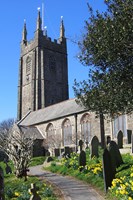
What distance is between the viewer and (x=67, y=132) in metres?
40.9

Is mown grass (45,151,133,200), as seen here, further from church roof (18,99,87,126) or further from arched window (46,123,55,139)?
arched window (46,123,55,139)

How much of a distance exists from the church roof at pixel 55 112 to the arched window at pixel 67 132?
46.9 inches

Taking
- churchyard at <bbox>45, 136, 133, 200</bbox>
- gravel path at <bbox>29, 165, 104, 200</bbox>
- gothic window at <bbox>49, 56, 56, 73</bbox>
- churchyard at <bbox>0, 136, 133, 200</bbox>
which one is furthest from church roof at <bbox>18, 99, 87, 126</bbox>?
gravel path at <bbox>29, 165, 104, 200</bbox>

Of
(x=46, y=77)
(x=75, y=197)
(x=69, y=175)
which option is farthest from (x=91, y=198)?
(x=46, y=77)

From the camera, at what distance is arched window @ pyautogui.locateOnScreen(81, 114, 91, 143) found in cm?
3703

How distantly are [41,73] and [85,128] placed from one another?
76.7 ft

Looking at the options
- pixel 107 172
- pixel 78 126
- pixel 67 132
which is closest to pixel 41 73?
pixel 67 132

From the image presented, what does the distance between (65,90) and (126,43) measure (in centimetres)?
5016

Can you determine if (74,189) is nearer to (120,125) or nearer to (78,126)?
(120,125)

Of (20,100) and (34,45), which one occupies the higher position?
(34,45)

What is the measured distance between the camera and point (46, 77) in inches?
2291

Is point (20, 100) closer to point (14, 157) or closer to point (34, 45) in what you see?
point (34, 45)

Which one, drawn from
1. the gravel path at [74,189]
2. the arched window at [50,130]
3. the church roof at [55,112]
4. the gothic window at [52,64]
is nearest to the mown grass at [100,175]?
the gravel path at [74,189]

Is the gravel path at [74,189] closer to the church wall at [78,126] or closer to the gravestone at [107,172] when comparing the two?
the gravestone at [107,172]
